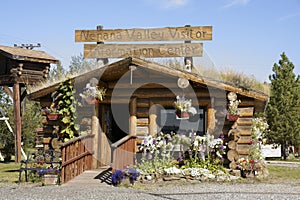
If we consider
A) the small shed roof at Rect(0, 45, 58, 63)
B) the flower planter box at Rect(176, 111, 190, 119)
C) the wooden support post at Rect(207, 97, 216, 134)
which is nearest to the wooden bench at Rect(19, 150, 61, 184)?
the flower planter box at Rect(176, 111, 190, 119)

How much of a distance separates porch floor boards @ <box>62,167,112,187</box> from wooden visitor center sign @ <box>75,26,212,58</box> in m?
3.60

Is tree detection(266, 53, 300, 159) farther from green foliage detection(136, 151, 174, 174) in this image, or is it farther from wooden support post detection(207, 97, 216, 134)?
green foliage detection(136, 151, 174, 174)

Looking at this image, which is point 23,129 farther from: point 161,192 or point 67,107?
point 161,192

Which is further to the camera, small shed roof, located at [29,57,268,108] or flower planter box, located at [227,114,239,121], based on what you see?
small shed roof, located at [29,57,268,108]

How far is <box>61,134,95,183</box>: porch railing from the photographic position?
10922 mm

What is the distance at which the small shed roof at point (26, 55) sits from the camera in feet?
61.7

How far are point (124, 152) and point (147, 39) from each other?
3.58 meters

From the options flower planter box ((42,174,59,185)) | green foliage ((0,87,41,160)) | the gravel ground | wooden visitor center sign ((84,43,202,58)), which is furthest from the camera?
green foliage ((0,87,41,160))

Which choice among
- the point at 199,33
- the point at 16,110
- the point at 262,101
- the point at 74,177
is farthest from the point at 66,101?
the point at 16,110

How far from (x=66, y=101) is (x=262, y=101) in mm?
5599

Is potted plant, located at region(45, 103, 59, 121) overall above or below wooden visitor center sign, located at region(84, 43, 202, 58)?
below

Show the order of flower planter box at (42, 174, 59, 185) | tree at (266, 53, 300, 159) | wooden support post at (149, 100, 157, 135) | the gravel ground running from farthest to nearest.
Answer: tree at (266, 53, 300, 159), wooden support post at (149, 100, 157, 135), flower planter box at (42, 174, 59, 185), the gravel ground

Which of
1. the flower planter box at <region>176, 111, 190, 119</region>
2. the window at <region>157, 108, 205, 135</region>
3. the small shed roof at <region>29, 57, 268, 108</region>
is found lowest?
Answer: the window at <region>157, 108, 205, 135</region>

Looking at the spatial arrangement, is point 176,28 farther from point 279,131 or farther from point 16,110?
point 279,131
